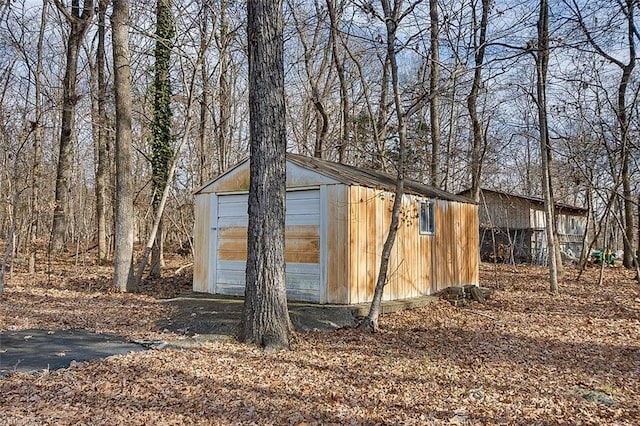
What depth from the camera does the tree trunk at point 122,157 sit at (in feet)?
34.5

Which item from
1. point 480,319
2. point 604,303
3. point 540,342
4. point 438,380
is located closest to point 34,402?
point 438,380

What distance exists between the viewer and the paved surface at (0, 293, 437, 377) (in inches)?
205

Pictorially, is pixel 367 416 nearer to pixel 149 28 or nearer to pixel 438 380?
pixel 438 380

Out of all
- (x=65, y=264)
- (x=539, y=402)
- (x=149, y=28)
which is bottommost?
(x=539, y=402)

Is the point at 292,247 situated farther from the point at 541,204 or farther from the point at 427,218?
→ the point at 541,204

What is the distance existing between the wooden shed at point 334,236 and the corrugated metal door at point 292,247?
18mm

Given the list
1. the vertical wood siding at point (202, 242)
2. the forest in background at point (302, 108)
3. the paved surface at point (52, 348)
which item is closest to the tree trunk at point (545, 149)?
the forest in background at point (302, 108)

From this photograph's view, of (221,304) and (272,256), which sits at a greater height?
(272,256)

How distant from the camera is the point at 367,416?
12.9 ft

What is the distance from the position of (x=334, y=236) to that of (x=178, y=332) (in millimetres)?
3035

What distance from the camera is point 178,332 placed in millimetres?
6883

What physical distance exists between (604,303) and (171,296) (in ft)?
30.6

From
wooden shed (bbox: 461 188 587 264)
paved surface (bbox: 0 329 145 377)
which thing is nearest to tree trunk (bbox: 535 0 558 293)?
paved surface (bbox: 0 329 145 377)

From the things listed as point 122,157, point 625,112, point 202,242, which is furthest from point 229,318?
point 625,112
